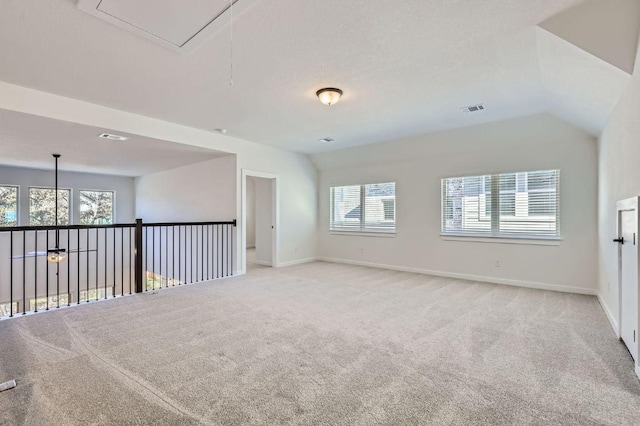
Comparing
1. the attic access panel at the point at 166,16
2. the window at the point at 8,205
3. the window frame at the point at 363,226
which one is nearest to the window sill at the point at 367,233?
the window frame at the point at 363,226

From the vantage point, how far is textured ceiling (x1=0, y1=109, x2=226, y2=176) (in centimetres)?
407

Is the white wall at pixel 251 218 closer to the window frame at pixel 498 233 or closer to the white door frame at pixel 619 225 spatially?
the window frame at pixel 498 233

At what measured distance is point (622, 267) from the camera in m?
2.80

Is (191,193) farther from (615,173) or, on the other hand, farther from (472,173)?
(615,173)

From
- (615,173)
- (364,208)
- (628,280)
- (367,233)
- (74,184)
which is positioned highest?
(74,184)

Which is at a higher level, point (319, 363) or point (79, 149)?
point (79, 149)

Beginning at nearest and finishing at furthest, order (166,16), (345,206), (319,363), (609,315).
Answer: (166,16)
(319,363)
(609,315)
(345,206)

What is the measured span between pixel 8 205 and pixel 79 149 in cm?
423

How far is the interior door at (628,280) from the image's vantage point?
2336 millimetres

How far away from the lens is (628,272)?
8.41ft

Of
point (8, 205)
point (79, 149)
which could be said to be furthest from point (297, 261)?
point (8, 205)

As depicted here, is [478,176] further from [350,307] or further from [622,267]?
[350,307]

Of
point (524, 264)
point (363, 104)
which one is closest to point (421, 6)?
point (363, 104)

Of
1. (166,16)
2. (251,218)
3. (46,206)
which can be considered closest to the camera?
(166,16)
